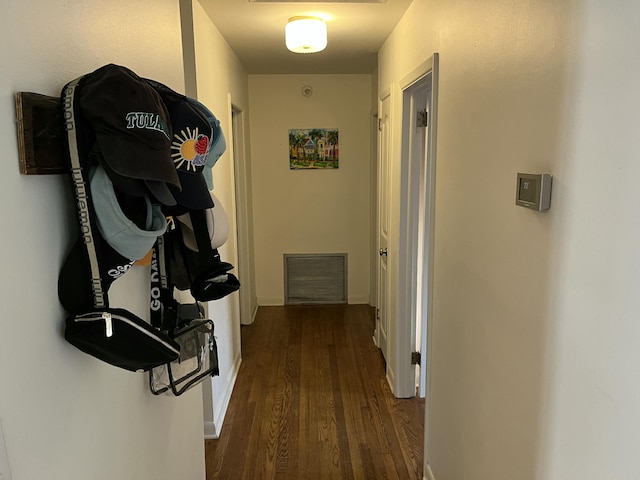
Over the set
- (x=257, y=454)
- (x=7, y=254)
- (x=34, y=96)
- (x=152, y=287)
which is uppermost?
(x=34, y=96)

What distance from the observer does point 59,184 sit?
2.97ft

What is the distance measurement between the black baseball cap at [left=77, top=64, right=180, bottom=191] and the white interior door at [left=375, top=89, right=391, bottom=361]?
2555 mm

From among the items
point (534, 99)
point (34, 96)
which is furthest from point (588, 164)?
point (34, 96)

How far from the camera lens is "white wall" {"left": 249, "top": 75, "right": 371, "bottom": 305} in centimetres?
473

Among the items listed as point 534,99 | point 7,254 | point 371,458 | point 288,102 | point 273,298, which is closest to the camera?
point 7,254

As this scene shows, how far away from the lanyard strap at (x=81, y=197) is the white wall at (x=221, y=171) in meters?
1.54

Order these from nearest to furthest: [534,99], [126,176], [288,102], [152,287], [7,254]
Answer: [7,254] → [126,176] → [534,99] → [152,287] → [288,102]

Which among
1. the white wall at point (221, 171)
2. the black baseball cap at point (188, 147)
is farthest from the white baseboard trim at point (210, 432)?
the black baseball cap at point (188, 147)

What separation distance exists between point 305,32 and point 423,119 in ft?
2.77

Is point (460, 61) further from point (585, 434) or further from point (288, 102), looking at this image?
point (288, 102)

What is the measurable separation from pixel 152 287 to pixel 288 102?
3745 millimetres

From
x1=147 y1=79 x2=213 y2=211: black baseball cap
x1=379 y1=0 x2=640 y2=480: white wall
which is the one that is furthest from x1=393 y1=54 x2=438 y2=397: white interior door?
x1=147 y1=79 x2=213 y2=211: black baseball cap

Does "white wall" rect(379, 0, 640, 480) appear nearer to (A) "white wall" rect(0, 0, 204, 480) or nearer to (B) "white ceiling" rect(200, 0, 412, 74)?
(B) "white ceiling" rect(200, 0, 412, 74)

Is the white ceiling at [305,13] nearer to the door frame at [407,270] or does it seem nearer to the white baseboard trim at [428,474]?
the door frame at [407,270]
